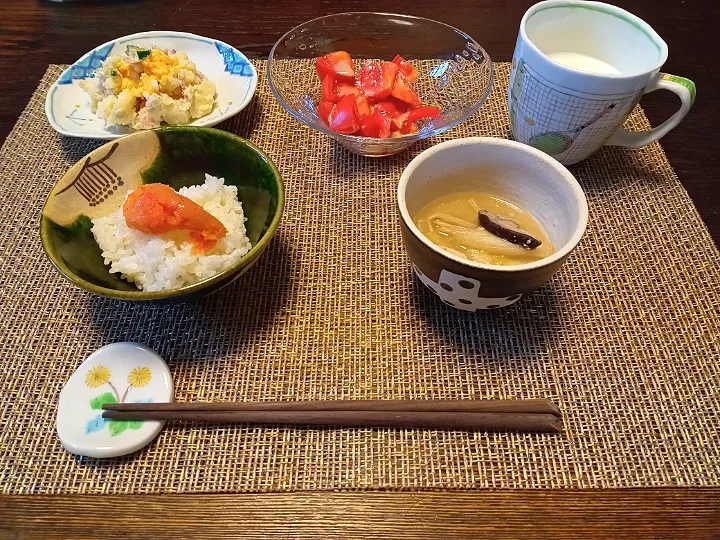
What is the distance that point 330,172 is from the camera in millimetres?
1353

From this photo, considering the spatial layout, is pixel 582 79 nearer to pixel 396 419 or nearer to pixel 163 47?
pixel 396 419

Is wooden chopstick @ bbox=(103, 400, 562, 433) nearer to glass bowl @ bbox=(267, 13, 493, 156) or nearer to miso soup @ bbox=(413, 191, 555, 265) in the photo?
miso soup @ bbox=(413, 191, 555, 265)

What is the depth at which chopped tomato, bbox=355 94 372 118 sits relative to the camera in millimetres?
1316

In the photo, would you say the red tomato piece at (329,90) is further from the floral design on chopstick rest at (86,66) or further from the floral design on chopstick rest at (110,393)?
the floral design on chopstick rest at (110,393)

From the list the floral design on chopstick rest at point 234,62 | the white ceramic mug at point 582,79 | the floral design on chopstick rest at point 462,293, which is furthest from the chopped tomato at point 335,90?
the floral design on chopstick rest at point 462,293

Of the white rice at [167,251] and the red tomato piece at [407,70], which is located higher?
the red tomato piece at [407,70]

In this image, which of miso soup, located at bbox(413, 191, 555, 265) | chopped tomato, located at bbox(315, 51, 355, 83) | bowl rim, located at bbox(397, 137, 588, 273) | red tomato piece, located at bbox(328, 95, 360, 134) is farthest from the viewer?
chopped tomato, located at bbox(315, 51, 355, 83)

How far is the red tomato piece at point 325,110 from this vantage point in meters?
1.35

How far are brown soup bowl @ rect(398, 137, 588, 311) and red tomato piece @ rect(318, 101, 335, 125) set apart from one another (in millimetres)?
444

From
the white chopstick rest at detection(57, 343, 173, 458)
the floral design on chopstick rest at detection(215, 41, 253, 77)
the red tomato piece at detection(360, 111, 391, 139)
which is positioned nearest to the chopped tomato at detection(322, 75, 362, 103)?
the red tomato piece at detection(360, 111, 391, 139)

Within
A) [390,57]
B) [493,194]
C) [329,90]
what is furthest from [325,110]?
[493,194]

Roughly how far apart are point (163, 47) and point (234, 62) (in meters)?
0.24

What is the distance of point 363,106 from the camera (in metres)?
1.33

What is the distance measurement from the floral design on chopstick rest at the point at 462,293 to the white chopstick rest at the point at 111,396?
530 mm
